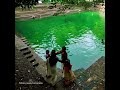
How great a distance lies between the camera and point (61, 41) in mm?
32312

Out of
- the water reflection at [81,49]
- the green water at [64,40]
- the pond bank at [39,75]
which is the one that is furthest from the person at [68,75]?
the water reflection at [81,49]

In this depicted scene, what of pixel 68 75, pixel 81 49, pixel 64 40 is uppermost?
pixel 68 75

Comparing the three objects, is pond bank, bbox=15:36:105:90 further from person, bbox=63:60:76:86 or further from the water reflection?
the water reflection

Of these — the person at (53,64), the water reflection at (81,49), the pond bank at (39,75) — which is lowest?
the water reflection at (81,49)

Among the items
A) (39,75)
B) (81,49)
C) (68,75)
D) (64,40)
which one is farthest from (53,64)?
(64,40)

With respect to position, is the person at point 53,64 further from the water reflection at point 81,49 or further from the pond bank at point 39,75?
the water reflection at point 81,49

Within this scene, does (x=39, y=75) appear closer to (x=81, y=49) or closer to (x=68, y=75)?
(x=68, y=75)

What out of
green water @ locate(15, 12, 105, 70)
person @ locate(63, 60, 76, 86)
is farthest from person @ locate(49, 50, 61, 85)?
green water @ locate(15, 12, 105, 70)

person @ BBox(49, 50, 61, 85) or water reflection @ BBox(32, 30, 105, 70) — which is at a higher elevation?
person @ BBox(49, 50, 61, 85)

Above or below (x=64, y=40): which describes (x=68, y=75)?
above

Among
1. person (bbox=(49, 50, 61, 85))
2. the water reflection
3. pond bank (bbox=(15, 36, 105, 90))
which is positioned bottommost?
the water reflection
